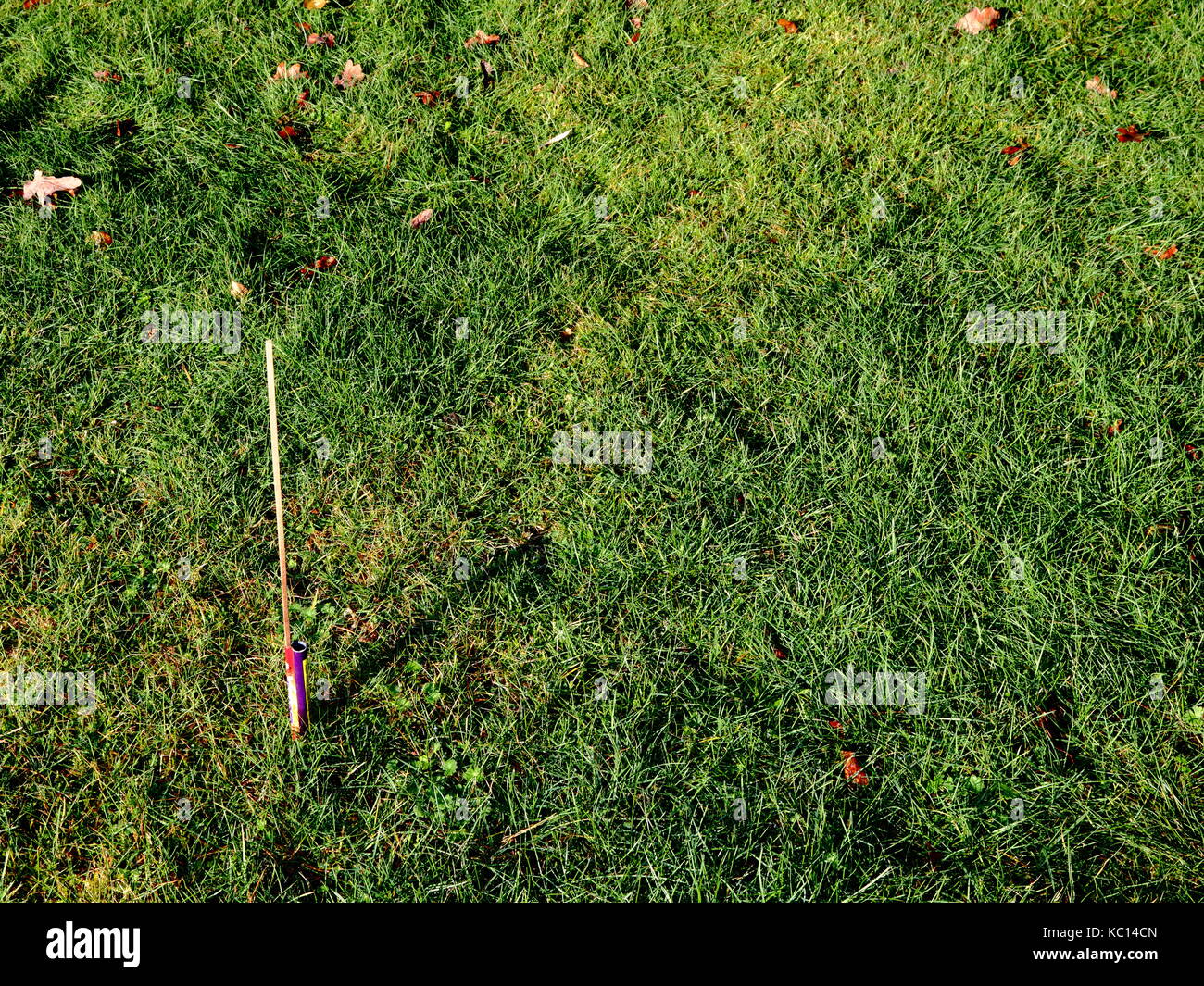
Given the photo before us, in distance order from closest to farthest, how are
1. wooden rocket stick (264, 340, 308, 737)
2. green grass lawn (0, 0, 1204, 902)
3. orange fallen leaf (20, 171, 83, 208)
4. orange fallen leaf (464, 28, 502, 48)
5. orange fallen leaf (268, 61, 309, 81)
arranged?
wooden rocket stick (264, 340, 308, 737) < green grass lawn (0, 0, 1204, 902) < orange fallen leaf (20, 171, 83, 208) < orange fallen leaf (268, 61, 309, 81) < orange fallen leaf (464, 28, 502, 48)

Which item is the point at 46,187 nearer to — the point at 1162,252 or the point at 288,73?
the point at 288,73

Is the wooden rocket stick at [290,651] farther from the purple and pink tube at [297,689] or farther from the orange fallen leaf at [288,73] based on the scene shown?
the orange fallen leaf at [288,73]

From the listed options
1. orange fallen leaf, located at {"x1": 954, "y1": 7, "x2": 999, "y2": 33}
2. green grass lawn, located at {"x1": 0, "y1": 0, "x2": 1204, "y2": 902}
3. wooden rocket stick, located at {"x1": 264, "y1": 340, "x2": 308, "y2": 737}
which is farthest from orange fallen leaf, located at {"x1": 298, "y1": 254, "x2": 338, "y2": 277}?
orange fallen leaf, located at {"x1": 954, "y1": 7, "x2": 999, "y2": 33}

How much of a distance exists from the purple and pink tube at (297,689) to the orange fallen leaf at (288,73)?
9.28 ft

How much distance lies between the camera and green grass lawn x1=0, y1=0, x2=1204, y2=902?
86.4 inches

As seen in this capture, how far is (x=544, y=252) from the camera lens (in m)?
3.40

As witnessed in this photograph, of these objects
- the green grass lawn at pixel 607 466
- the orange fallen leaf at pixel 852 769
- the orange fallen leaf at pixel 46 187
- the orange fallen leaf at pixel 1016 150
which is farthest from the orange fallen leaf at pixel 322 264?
the orange fallen leaf at pixel 1016 150

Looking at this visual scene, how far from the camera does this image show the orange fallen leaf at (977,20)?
13.2ft

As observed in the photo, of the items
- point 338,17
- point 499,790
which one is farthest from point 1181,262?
point 338,17

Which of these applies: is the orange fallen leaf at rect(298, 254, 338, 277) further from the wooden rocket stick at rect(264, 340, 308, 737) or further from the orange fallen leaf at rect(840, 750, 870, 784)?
the orange fallen leaf at rect(840, 750, 870, 784)

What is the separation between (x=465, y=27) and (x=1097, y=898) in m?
4.08

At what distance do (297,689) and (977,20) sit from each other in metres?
3.99

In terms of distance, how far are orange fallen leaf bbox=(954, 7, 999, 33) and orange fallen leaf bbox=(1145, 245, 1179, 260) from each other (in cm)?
140
